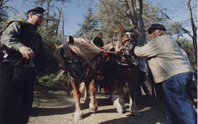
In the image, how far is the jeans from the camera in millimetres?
2576

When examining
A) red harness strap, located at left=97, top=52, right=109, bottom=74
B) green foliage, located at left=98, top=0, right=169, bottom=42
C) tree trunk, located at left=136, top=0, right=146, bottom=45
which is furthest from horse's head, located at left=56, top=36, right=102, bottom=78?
green foliage, located at left=98, top=0, right=169, bottom=42

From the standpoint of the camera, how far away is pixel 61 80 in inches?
395

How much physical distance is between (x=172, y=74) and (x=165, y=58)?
29cm

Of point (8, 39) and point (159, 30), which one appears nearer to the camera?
point (8, 39)

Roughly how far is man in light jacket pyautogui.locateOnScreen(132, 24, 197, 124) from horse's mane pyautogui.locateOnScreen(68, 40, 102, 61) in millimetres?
1478

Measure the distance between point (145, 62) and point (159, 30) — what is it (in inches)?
67.5

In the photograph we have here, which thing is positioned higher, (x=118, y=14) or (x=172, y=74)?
(x=118, y=14)

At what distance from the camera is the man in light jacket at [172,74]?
261cm

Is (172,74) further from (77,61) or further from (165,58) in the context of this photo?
(77,61)

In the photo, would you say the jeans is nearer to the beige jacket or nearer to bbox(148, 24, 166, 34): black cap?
the beige jacket

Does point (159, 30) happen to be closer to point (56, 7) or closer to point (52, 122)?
point (52, 122)

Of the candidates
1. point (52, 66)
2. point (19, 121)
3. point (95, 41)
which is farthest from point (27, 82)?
point (52, 66)

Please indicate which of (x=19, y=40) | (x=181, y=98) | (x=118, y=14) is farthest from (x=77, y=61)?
(x=118, y=14)

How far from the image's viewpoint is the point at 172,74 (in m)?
2.69
